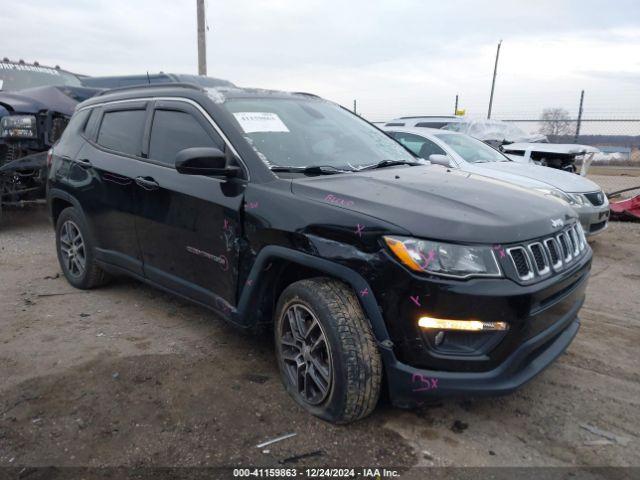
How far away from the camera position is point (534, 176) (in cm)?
630

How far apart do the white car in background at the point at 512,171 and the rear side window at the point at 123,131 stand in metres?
2.79

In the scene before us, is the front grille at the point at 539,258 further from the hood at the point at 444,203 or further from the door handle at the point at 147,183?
the door handle at the point at 147,183

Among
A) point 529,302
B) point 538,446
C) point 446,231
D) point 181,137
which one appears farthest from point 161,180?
point 538,446

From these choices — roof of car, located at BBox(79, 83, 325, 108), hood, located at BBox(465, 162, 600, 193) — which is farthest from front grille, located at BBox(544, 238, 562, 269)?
hood, located at BBox(465, 162, 600, 193)

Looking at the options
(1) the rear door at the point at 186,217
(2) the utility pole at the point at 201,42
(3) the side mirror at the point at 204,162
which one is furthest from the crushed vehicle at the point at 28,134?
(2) the utility pole at the point at 201,42

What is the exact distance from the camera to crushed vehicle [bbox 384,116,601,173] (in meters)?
9.73

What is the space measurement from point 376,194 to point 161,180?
1583 millimetres

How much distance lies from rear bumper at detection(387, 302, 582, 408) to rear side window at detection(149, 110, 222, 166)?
1.78 metres

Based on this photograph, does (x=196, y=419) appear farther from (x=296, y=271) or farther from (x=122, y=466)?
(x=296, y=271)

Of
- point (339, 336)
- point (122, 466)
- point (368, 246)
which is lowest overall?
point (122, 466)

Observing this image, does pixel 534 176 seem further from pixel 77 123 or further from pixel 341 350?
pixel 77 123

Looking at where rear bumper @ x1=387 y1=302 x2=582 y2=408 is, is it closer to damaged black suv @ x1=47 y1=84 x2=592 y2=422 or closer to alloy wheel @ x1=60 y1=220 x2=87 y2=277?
damaged black suv @ x1=47 y1=84 x2=592 y2=422

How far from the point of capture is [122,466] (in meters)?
2.33

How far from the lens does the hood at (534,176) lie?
6.08 metres
